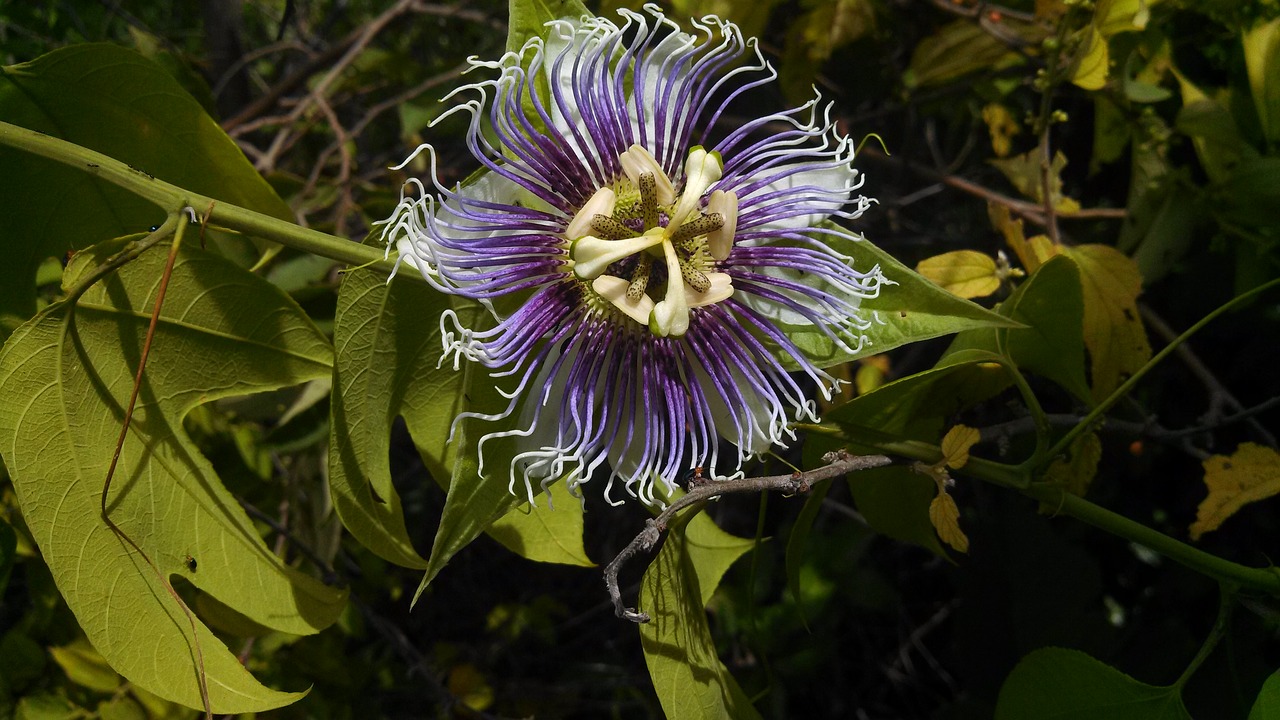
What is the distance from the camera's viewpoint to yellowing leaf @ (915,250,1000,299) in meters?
1.27

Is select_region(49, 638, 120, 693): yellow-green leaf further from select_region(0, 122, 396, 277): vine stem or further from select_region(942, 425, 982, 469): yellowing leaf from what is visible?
select_region(942, 425, 982, 469): yellowing leaf

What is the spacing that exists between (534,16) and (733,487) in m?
0.52

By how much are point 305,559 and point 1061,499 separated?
1.16 metres

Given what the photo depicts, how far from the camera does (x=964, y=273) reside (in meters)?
1.28

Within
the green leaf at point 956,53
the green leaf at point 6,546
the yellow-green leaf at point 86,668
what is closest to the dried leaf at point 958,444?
the green leaf at point 956,53

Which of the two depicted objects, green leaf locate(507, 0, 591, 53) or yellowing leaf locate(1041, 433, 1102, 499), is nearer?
green leaf locate(507, 0, 591, 53)

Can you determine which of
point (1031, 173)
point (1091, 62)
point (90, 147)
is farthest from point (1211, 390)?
point (90, 147)

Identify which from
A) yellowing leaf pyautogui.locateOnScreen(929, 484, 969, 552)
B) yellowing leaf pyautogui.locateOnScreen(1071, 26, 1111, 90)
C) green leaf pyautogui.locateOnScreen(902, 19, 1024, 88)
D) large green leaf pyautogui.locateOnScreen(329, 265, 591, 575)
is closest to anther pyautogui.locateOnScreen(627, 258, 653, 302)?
large green leaf pyautogui.locateOnScreen(329, 265, 591, 575)

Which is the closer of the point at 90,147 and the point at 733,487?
the point at 733,487

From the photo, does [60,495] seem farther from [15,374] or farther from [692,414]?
[692,414]

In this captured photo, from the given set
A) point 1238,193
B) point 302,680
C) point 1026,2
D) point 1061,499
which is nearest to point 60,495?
point 302,680

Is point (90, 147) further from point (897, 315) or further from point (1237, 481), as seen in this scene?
point (1237, 481)

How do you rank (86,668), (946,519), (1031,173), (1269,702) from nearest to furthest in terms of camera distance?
1. (1269,702)
2. (946,519)
3. (86,668)
4. (1031,173)

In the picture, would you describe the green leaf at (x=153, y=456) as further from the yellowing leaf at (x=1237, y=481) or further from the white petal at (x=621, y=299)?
the yellowing leaf at (x=1237, y=481)
